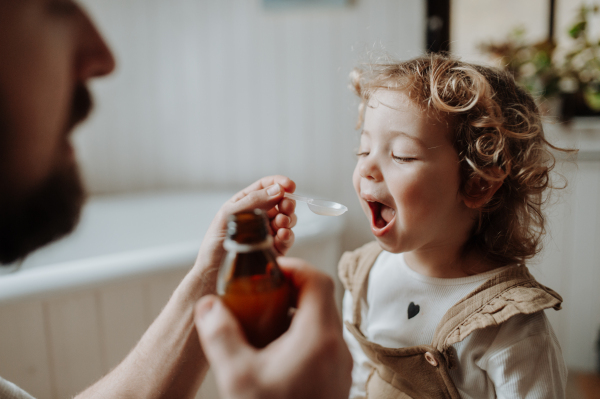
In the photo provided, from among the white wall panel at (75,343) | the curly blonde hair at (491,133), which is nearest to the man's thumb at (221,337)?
the curly blonde hair at (491,133)

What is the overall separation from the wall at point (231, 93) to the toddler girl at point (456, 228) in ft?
3.23

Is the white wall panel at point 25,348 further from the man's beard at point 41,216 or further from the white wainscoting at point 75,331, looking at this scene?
the man's beard at point 41,216

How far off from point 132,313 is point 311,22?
4.84 feet

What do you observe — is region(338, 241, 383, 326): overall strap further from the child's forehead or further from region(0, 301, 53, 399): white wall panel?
region(0, 301, 53, 399): white wall panel

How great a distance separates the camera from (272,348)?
0.30 meters

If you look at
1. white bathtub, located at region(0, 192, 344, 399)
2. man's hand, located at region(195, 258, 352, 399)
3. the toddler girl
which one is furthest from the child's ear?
white bathtub, located at region(0, 192, 344, 399)

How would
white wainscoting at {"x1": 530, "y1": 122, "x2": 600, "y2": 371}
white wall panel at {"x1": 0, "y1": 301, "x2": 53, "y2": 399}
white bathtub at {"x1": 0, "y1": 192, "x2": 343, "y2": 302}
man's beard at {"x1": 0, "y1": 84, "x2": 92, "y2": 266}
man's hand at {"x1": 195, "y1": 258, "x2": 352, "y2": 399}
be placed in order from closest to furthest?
man's hand at {"x1": 195, "y1": 258, "x2": 352, "y2": 399}
man's beard at {"x1": 0, "y1": 84, "x2": 92, "y2": 266}
white wall panel at {"x1": 0, "y1": 301, "x2": 53, "y2": 399}
white wainscoting at {"x1": 530, "y1": 122, "x2": 600, "y2": 371}
white bathtub at {"x1": 0, "y1": 192, "x2": 343, "y2": 302}

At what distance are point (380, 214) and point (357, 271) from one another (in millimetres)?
172

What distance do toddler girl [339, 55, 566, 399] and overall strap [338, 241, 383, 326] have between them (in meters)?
0.05

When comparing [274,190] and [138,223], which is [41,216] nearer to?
[274,190]

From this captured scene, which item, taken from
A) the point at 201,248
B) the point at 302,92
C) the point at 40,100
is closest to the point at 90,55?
the point at 40,100

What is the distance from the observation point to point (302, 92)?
1991mm

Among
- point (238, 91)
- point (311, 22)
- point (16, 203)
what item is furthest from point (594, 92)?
point (16, 203)

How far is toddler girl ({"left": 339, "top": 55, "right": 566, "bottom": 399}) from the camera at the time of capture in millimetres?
574
